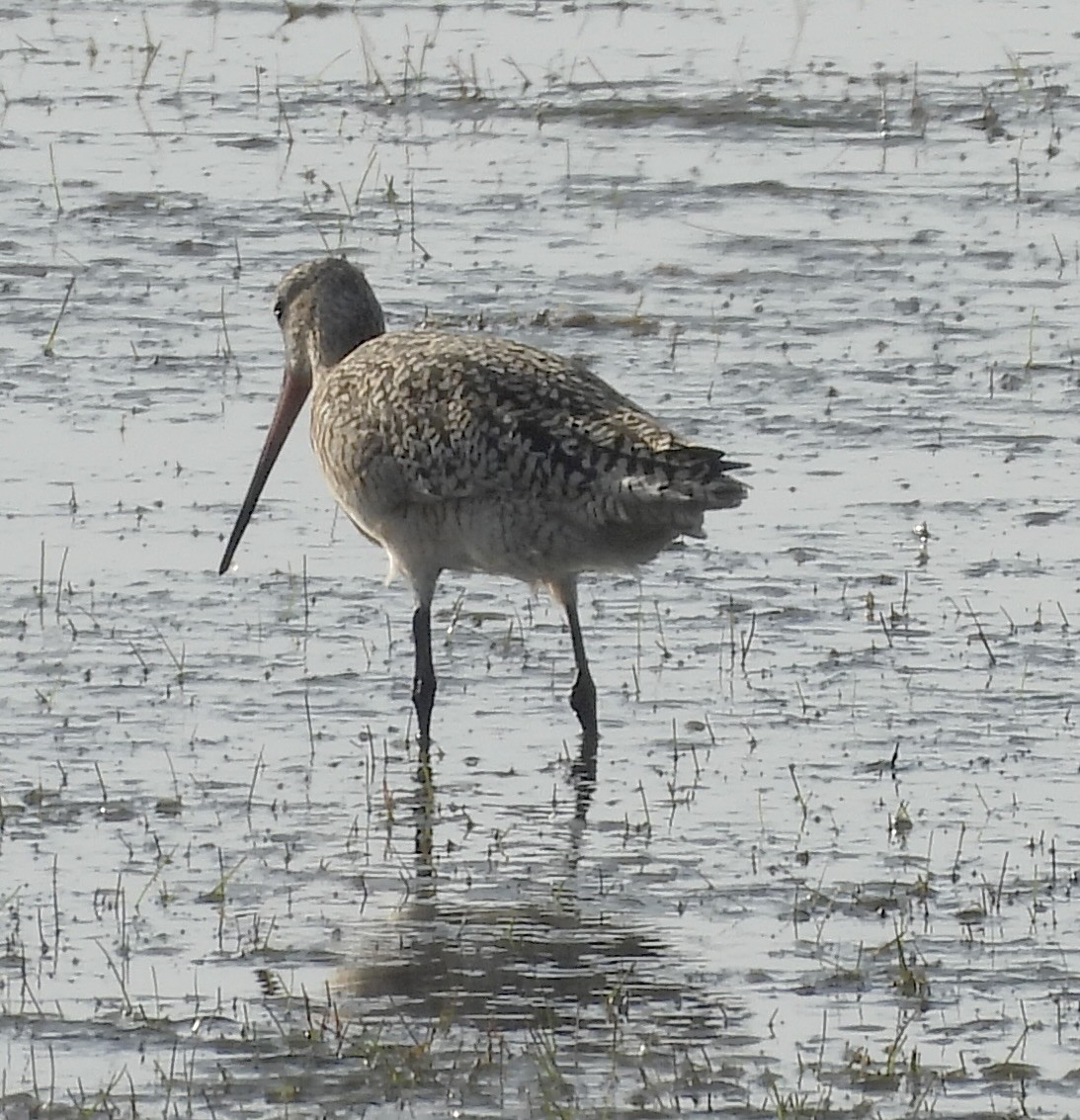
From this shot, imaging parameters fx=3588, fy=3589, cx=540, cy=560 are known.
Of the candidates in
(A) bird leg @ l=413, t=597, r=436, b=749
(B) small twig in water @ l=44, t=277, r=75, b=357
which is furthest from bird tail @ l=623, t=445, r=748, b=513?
(B) small twig in water @ l=44, t=277, r=75, b=357

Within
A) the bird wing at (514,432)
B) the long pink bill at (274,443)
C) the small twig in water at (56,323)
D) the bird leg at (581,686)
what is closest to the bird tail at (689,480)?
the bird wing at (514,432)

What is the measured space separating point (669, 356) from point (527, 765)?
14.5ft

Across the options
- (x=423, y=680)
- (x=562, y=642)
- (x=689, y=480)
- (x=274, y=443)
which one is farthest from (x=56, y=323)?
(x=689, y=480)

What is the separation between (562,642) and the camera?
9.99m

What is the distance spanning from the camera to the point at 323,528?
1099 centimetres

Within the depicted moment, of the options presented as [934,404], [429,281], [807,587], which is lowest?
[807,587]

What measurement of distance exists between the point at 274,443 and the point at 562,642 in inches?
44.4

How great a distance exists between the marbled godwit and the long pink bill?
68 centimetres

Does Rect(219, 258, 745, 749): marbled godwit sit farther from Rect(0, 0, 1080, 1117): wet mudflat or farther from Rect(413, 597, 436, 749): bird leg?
Rect(0, 0, 1080, 1117): wet mudflat

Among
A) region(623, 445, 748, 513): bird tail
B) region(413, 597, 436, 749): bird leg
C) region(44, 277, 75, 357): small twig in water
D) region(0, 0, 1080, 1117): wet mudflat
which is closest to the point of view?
region(0, 0, 1080, 1117): wet mudflat

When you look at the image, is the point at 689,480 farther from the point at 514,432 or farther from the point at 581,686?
the point at 581,686

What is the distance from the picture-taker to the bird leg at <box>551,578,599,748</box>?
29.6 feet

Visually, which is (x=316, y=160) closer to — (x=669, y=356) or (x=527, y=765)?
(x=669, y=356)

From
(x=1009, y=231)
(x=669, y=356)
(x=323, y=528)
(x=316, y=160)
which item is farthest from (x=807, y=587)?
(x=316, y=160)
